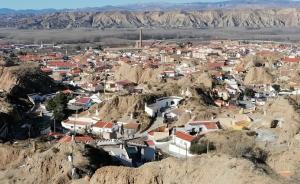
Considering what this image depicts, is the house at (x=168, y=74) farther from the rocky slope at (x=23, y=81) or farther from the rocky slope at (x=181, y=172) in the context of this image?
the rocky slope at (x=181, y=172)

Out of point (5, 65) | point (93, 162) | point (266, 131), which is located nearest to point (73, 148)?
point (93, 162)

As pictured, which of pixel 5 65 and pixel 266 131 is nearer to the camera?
pixel 266 131

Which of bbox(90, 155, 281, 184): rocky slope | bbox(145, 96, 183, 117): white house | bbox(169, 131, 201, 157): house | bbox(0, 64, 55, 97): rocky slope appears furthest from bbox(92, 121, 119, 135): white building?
bbox(90, 155, 281, 184): rocky slope

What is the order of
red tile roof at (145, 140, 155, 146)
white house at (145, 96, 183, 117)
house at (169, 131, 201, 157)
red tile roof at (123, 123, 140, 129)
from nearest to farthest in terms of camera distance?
house at (169, 131, 201, 157) < red tile roof at (145, 140, 155, 146) < red tile roof at (123, 123, 140, 129) < white house at (145, 96, 183, 117)

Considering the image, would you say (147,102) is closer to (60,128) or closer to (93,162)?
(60,128)

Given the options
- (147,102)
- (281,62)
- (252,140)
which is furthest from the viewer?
(281,62)

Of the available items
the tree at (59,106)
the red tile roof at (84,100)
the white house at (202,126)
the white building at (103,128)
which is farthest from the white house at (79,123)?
the white house at (202,126)

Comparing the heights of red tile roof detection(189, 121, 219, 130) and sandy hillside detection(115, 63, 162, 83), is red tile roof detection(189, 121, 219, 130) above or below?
above

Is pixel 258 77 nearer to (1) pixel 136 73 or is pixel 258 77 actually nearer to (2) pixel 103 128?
(1) pixel 136 73

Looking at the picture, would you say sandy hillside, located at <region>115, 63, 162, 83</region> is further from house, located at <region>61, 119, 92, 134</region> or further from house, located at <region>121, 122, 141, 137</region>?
house, located at <region>121, 122, 141, 137</region>
